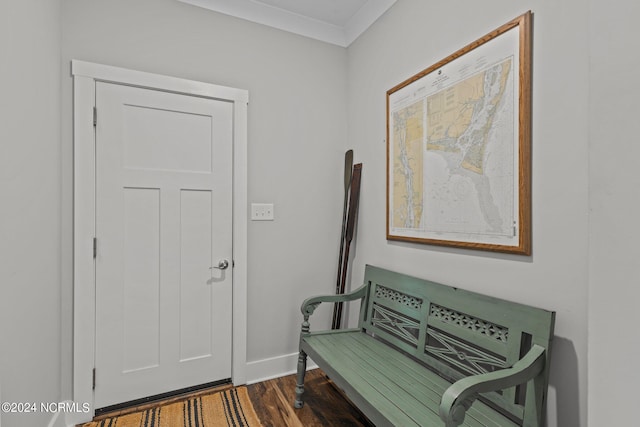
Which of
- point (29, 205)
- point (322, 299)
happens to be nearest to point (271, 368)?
point (322, 299)

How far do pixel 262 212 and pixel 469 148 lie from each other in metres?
1.43

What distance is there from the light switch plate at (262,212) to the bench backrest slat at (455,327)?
88 centimetres

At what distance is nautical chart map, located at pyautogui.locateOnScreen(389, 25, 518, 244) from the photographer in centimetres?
145

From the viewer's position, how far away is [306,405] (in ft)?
6.66

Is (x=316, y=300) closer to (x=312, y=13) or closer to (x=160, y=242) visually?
(x=160, y=242)

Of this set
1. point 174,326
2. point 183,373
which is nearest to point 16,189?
point 174,326

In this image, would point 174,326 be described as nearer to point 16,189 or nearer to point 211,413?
point 211,413

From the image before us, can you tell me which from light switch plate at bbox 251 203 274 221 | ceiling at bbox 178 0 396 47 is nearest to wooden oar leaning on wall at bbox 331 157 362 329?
light switch plate at bbox 251 203 274 221

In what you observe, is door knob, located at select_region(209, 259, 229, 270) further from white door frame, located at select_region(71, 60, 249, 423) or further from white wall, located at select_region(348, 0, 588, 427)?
white wall, located at select_region(348, 0, 588, 427)

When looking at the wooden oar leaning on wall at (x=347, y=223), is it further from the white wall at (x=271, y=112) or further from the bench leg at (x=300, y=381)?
the bench leg at (x=300, y=381)

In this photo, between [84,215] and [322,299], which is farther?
[322,299]

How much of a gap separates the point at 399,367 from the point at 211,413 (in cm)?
117

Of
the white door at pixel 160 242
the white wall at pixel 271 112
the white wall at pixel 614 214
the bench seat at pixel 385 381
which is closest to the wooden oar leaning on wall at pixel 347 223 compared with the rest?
the white wall at pixel 271 112

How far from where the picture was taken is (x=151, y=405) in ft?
6.63
